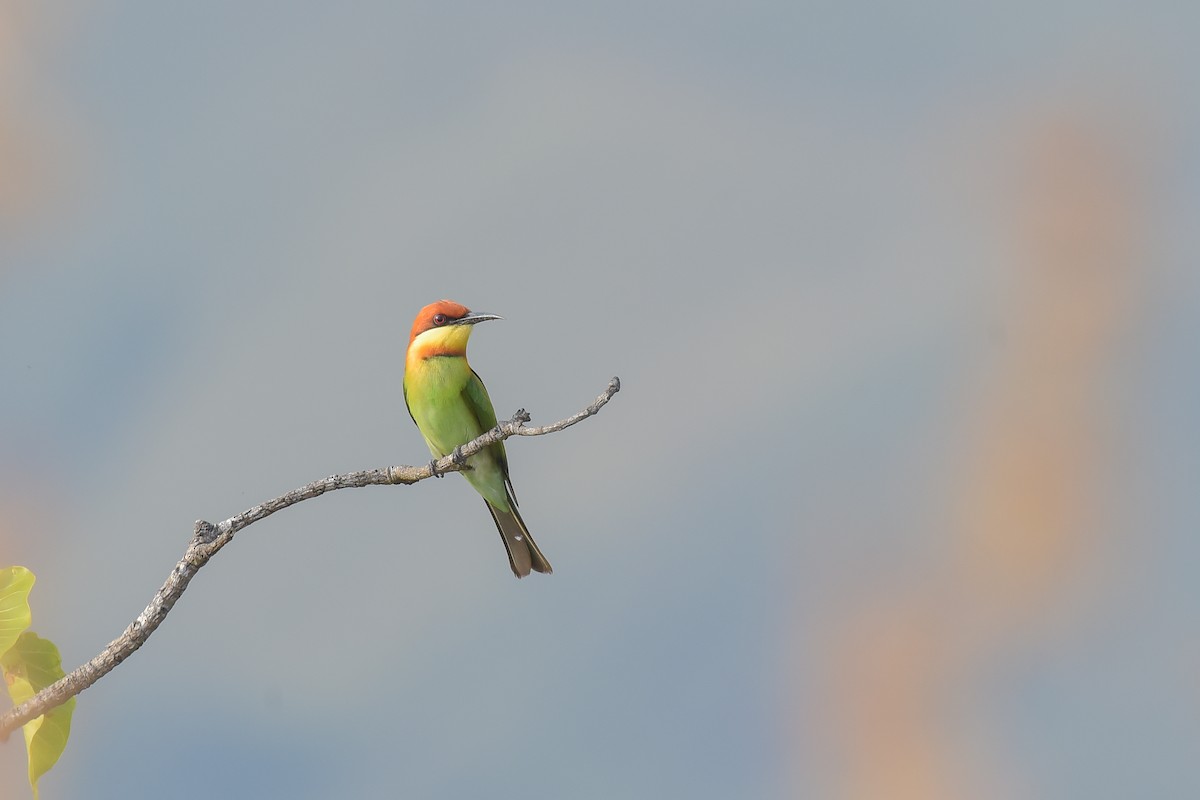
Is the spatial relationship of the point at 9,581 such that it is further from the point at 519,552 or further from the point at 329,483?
the point at 519,552

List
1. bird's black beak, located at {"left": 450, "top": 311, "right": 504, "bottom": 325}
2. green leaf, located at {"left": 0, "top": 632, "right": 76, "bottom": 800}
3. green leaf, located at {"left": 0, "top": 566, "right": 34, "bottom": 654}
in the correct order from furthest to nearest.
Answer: bird's black beak, located at {"left": 450, "top": 311, "right": 504, "bottom": 325} → green leaf, located at {"left": 0, "top": 632, "right": 76, "bottom": 800} → green leaf, located at {"left": 0, "top": 566, "right": 34, "bottom": 654}

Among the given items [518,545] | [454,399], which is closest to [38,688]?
[454,399]

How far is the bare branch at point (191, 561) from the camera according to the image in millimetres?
3531

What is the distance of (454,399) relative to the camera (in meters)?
7.72

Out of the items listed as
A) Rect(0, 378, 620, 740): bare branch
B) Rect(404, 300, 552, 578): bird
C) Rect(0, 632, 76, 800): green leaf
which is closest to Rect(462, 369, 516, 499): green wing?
Rect(404, 300, 552, 578): bird

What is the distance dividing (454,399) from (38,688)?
4209 mm

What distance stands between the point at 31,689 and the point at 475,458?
4125 millimetres

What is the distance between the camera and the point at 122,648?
12.0ft

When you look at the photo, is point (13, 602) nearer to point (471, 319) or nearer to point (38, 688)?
point (38, 688)

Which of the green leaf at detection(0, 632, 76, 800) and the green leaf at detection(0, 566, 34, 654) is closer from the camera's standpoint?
the green leaf at detection(0, 566, 34, 654)

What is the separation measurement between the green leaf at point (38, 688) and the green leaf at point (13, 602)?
173 millimetres

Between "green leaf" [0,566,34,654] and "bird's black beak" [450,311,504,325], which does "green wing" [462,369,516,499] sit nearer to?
"bird's black beak" [450,311,504,325]

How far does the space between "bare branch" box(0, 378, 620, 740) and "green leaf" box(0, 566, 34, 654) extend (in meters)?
0.20

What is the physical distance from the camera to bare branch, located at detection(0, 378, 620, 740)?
3.53 metres
